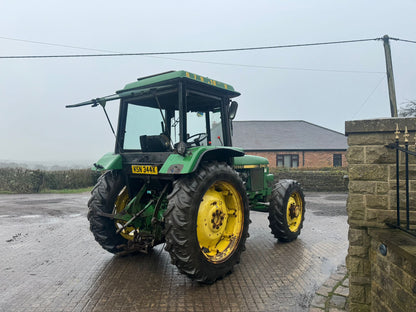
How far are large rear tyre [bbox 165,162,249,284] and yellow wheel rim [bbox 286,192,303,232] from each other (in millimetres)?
1734

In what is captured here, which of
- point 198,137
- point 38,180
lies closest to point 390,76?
point 198,137

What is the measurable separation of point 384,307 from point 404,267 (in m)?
0.51

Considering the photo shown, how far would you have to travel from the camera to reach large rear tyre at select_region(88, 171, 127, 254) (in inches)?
171

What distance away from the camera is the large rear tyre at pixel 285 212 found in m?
5.33

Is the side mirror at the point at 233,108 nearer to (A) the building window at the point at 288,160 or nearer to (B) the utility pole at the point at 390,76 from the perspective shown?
(B) the utility pole at the point at 390,76

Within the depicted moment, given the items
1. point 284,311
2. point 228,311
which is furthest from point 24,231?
point 284,311

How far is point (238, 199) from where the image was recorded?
4.29 meters

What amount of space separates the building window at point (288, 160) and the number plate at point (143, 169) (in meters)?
20.4

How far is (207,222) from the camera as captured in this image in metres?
3.82

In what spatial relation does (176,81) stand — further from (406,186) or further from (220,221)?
(406,186)

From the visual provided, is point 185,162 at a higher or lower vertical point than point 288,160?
higher

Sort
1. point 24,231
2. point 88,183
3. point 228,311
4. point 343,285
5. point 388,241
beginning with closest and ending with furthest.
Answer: point 388,241, point 228,311, point 343,285, point 24,231, point 88,183

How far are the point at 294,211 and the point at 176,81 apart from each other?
11.4ft

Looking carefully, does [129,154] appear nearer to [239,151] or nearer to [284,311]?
[239,151]
